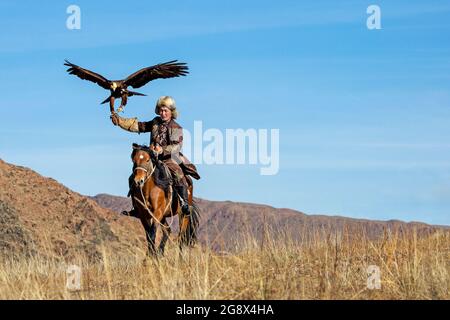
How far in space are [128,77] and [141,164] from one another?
1.62 meters

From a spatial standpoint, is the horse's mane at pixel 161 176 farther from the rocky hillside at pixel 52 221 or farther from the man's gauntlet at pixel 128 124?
the rocky hillside at pixel 52 221

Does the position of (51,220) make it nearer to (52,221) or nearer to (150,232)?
(52,221)

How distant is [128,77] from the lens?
13.1m

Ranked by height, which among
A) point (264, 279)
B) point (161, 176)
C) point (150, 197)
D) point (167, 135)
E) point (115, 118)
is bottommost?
point (264, 279)

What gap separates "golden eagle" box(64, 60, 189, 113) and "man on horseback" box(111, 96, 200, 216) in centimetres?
54

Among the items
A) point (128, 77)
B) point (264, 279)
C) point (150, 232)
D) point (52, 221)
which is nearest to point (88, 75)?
point (128, 77)

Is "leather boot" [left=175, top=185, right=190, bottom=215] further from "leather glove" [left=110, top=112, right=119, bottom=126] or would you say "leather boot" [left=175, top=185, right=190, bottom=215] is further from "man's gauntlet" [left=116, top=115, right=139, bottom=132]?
"leather glove" [left=110, top=112, right=119, bottom=126]

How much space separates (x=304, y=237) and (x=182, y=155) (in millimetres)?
3146

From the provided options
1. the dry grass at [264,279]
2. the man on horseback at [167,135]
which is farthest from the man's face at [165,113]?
the dry grass at [264,279]

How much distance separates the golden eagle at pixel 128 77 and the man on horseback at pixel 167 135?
0.54m

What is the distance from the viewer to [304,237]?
12.6 meters

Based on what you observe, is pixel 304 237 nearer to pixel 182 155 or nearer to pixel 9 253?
pixel 182 155

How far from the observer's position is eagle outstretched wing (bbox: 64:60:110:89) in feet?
43.2
